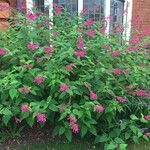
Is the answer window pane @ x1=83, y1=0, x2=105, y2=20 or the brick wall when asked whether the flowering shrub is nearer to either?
window pane @ x1=83, y1=0, x2=105, y2=20

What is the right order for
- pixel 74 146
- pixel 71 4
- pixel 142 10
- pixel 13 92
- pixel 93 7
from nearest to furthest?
pixel 13 92
pixel 74 146
pixel 71 4
pixel 93 7
pixel 142 10

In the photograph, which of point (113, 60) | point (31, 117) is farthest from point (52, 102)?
point (113, 60)

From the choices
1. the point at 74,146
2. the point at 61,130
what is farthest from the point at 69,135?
the point at 74,146

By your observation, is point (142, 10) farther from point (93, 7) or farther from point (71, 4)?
point (71, 4)

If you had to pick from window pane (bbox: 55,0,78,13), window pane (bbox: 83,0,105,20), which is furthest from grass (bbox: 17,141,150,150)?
window pane (bbox: 55,0,78,13)

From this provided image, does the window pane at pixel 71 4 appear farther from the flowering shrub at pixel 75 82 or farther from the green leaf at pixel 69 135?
the green leaf at pixel 69 135

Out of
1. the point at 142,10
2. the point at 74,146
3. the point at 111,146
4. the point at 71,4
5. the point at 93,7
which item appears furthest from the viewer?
the point at 142,10

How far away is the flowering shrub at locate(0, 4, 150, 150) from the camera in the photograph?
11.5 ft

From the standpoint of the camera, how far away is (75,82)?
143 inches

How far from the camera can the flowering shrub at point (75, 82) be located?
3.50m

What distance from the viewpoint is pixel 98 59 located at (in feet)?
12.9

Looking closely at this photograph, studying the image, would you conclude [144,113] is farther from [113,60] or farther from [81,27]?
[81,27]

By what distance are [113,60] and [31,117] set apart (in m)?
1.37

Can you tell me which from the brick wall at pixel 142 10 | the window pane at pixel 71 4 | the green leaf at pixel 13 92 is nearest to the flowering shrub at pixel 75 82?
the green leaf at pixel 13 92
